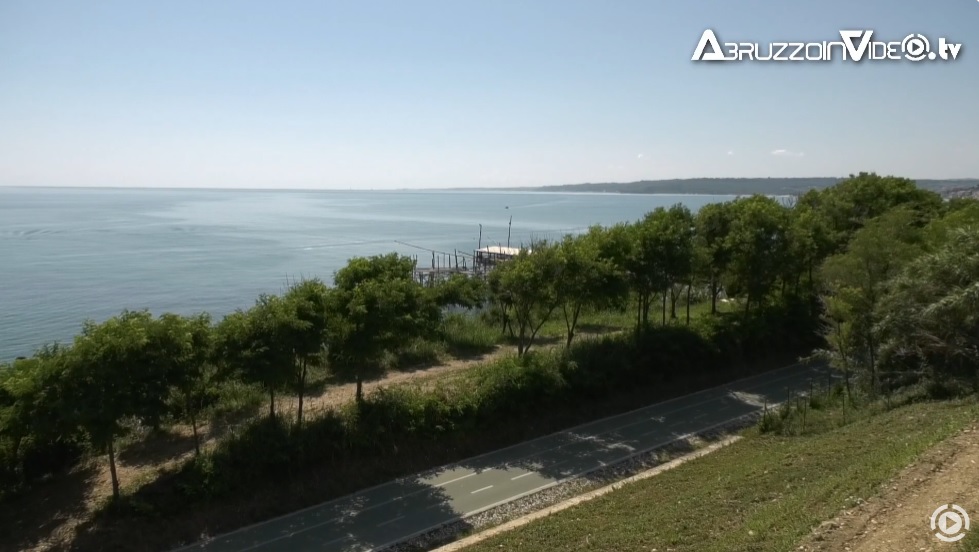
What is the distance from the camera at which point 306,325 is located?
52.5 ft

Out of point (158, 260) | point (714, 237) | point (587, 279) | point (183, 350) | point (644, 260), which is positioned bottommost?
point (158, 260)

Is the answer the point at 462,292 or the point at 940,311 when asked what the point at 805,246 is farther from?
the point at 462,292

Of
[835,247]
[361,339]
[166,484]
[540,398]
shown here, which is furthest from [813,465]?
[835,247]

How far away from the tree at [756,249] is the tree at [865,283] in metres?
5.54

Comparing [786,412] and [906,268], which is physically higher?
[906,268]

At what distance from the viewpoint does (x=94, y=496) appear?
14750mm

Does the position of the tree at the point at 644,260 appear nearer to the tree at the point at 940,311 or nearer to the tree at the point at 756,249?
the tree at the point at 756,249

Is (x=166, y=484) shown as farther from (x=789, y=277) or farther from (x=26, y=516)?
(x=789, y=277)

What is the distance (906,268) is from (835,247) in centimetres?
1624

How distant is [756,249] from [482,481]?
17745 millimetres

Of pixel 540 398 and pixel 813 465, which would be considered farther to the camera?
pixel 540 398

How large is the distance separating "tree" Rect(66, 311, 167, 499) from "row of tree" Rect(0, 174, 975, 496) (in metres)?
0.03

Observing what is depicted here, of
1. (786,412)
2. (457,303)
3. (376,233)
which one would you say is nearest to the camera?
(786,412)
